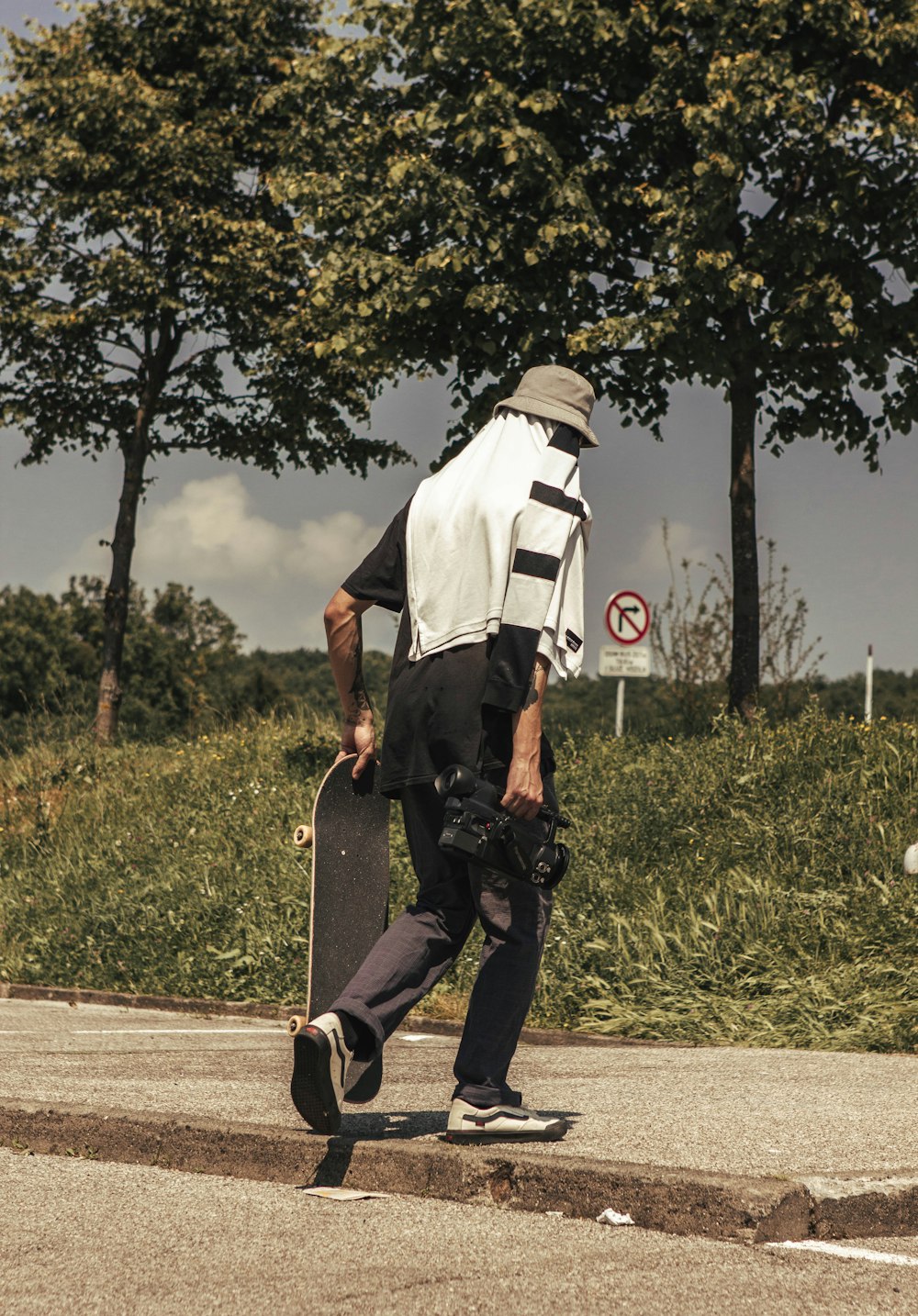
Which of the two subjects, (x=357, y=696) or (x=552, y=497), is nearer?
(x=552, y=497)

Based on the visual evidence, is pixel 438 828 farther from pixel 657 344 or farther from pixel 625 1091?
pixel 657 344

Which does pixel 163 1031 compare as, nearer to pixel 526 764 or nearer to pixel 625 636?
pixel 526 764

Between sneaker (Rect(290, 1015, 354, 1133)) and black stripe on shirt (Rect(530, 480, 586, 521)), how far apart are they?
4.68 feet

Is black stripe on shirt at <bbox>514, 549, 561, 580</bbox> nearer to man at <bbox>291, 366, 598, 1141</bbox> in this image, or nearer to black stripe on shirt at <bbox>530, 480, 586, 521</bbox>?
man at <bbox>291, 366, 598, 1141</bbox>

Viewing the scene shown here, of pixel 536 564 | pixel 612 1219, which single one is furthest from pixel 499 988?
pixel 536 564

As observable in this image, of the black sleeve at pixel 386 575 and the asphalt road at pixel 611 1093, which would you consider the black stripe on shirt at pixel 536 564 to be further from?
the asphalt road at pixel 611 1093

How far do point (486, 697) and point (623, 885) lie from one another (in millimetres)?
6096

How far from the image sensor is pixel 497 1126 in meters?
3.85

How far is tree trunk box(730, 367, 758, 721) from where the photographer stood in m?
14.9

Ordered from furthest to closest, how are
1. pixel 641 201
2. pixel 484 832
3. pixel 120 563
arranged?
pixel 120 563 → pixel 641 201 → pixel 484 832

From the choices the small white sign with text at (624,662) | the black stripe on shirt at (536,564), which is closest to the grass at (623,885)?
the small white sign with text at (624,662)

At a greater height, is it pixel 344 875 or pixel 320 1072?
pixel 344 875

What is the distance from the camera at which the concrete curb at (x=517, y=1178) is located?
330cm

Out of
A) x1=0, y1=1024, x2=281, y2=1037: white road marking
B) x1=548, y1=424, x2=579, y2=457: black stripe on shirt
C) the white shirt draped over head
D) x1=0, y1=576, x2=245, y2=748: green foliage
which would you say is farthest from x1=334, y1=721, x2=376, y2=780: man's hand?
x1=0, y1=576, x2=245, y2=748: green foliage
